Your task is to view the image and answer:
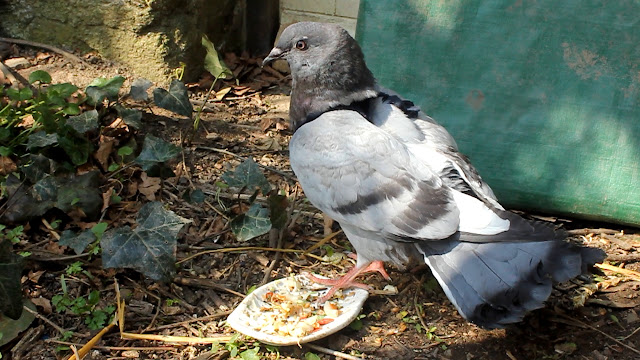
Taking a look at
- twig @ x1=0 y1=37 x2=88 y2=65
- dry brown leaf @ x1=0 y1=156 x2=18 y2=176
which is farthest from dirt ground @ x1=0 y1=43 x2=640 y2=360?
twig @ x1=0 y1=37 x2=88 y2=65

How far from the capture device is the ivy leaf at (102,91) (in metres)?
3.93

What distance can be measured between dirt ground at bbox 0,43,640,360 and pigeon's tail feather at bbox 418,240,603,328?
0.41 metres

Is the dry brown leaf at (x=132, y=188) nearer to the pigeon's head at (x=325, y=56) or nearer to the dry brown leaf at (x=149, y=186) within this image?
the dry brown leaf at (x=149, y=186)

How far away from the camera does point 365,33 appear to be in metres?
3.76

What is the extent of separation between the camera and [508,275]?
263 centimetres

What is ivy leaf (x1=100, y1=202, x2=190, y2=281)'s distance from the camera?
2953 mm

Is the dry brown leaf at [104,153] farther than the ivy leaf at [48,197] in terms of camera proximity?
Yes

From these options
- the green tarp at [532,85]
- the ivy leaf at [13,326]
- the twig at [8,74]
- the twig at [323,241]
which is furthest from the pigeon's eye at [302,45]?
the twig at [8,74]

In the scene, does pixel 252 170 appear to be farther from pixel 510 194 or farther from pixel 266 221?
pixel 510 194

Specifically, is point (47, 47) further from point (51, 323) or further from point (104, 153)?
point (51, 323)

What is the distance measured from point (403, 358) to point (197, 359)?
941 millimetres

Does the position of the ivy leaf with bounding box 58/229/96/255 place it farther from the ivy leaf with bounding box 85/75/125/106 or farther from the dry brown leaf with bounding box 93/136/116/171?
the ivy leaf with bounding box 85/75/125/106

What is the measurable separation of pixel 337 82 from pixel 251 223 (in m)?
0.87

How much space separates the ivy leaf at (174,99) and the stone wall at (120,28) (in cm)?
72
